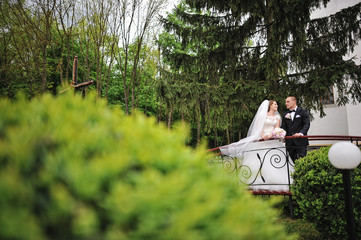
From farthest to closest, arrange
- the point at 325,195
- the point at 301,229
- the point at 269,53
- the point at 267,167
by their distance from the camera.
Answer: the point at 269,53 < the point at 267,167 < the point at 301,229 < the point at 325,195

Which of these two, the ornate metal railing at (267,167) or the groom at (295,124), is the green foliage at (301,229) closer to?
the ornate metal railing at (267,167)

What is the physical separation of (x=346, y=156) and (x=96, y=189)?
2.96 meters

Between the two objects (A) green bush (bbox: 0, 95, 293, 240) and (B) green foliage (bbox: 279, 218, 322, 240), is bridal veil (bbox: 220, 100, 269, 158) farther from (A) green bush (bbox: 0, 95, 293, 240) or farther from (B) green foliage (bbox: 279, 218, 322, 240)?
(A) green bush (bbox: 0, 95, 293, 240)

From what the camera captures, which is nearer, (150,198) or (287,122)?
(150,198)

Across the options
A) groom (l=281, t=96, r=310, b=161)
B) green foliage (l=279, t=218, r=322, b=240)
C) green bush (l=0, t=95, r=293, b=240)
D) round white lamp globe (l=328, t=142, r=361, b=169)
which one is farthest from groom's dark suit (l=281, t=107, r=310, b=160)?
green bush (l=0, t=95, r=293, b=240)

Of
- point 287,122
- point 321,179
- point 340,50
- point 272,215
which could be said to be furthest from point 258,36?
point 272,215

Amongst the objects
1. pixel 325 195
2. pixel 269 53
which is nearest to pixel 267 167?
pixel 325 195

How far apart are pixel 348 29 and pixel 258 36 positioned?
10.1ft

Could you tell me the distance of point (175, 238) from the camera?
2.09 feet

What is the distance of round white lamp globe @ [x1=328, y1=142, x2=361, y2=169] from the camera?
2650 mm

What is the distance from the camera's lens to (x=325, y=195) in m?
3.45

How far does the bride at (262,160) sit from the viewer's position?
497cm

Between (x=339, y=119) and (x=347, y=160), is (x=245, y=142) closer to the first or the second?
(x=347, y=160)

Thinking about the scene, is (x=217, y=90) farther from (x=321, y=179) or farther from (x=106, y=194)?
(x=106, y=194)
